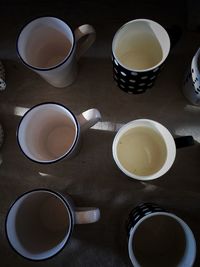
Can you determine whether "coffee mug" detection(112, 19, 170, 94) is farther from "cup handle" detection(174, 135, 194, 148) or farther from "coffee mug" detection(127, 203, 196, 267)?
"coffee mug" detection(127, 203, 196, 267)

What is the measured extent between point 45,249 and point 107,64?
1.30ft

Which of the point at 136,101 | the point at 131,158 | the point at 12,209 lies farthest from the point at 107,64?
the point at 12,209

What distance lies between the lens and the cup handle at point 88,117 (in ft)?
1.63

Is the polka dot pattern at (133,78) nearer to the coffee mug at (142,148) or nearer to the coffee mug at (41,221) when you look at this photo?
the coffee mug at (142,148)

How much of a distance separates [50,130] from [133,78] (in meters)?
0.20

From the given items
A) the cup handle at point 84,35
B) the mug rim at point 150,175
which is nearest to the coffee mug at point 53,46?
the cup handle at point 84,35

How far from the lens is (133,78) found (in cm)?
54

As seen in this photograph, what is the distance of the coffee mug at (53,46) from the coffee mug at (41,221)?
0.22m

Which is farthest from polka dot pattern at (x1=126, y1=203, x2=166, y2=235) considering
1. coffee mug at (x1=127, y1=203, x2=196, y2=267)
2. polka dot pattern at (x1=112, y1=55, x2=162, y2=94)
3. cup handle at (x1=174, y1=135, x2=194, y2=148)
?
polka dot pattern at (x1=112, y1=55, x2=162, y2=94)

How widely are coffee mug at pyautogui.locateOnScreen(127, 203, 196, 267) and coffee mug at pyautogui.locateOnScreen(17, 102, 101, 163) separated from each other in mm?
170

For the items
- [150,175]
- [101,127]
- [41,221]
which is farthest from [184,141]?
[41,221]

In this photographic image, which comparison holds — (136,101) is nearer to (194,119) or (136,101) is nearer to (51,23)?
(194,119)

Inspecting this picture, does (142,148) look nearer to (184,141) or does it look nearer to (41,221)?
(184,141)

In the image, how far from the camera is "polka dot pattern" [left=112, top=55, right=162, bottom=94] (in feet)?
1.72
